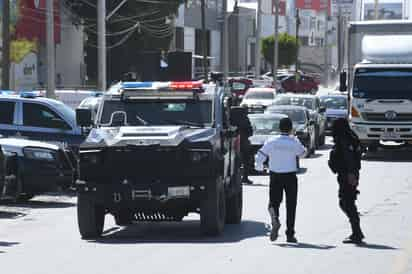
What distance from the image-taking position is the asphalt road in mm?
12938

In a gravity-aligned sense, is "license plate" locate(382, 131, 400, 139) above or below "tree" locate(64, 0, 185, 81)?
below

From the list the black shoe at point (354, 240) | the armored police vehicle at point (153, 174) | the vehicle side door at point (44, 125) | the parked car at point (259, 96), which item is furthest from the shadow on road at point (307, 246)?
the parked car at point (259, 96)

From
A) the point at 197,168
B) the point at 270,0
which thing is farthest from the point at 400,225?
the point at 270,0

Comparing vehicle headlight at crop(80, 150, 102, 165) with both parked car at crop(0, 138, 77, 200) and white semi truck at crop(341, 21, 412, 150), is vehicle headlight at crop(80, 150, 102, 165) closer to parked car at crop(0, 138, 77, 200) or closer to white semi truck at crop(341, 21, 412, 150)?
parked car at crop(0, 138, 77, 200)

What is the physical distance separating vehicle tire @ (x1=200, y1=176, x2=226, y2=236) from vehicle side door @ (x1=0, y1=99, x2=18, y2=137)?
925cm

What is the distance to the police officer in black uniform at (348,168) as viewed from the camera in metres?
15.0

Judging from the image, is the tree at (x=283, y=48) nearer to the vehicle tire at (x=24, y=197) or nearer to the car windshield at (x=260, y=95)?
the car windshield at (x=260, y=95)

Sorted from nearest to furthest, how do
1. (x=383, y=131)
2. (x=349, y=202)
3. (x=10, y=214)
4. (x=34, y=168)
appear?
(x=349, y=202), (x=10, y=214), (x=34, y=168), (x=383, y=131)

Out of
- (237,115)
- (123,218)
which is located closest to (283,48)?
(237,115)

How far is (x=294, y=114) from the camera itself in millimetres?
36312

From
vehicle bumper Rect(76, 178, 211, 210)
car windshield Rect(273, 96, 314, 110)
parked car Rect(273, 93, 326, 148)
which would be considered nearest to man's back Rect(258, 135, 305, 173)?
vehicle bumper Rect(76, 178, 211, 210)

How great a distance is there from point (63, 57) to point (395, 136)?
33611 millimetres

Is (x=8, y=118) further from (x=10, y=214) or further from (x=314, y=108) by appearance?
(x=314, y=108)

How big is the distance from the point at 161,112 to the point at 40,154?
18.4ft
